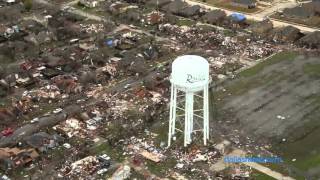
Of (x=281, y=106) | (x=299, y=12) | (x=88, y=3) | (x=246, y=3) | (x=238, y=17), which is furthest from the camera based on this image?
(x=88, y=3)

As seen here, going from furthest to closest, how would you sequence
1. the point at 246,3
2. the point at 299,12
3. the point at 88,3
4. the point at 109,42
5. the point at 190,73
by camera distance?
the point at 88,3 → the point at 246,3 → the point at 299,12 → the point at 109,42 → the point at 190,73

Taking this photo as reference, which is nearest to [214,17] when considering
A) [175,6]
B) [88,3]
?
[175,6]

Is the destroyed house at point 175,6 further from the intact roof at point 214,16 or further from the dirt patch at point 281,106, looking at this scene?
the dirt patch at point 281,106

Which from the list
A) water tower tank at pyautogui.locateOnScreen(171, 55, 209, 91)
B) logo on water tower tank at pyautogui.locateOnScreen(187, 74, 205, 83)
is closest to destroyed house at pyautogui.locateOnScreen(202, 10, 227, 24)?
water tower tank at pyautogui.locateOnScreen(171, 55, 209, 91)

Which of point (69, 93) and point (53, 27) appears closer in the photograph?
point (69, 93)

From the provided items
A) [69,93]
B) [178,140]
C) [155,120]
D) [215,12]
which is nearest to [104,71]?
[69,93]

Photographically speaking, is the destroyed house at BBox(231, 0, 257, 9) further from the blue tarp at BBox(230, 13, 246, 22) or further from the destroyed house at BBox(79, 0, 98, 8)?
the destroyed house at BBox(79, 0, 98, 8)

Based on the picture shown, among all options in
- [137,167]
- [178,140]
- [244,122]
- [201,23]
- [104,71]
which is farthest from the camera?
[201,23]

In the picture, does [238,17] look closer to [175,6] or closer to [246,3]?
[246,3]

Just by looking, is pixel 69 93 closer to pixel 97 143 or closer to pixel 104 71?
pixel 104 71
